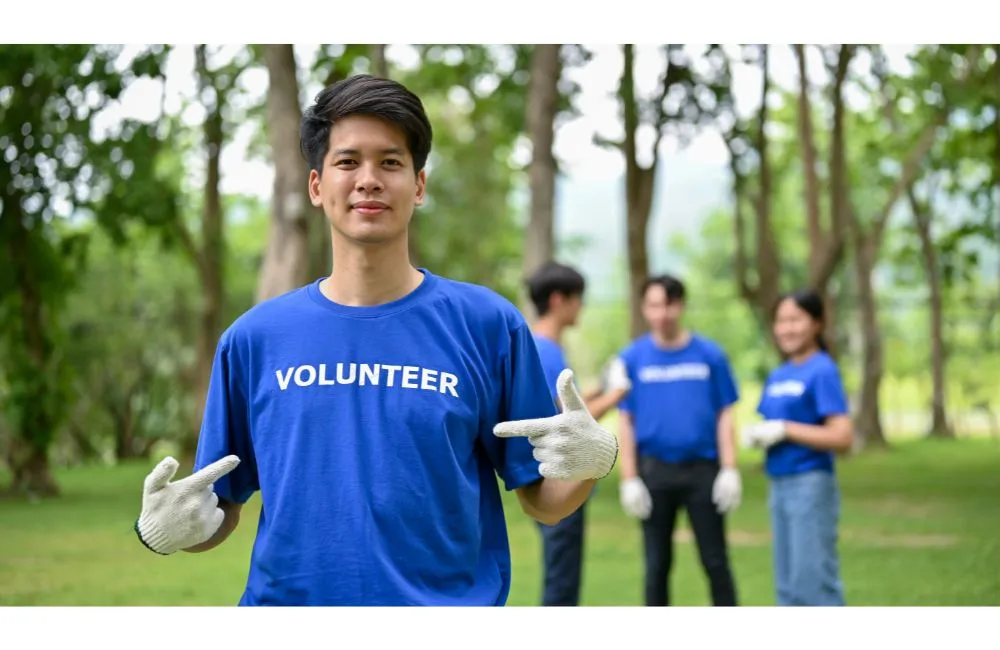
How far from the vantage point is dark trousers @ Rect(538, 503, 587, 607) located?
6.20 meters

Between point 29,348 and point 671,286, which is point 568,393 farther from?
point 29,348

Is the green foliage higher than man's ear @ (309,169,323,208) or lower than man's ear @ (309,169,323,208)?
higher

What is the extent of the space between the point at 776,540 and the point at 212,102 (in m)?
15.2

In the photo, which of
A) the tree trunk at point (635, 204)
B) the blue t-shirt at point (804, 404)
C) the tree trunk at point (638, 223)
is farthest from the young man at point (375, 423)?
the tree trunk at point (638, 223)

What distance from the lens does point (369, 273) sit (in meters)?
2.44

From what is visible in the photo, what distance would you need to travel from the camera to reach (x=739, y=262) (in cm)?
1936

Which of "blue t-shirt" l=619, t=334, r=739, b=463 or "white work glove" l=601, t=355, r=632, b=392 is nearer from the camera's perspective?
"blue t-shirt" l=619, t=334, r=739, b=463

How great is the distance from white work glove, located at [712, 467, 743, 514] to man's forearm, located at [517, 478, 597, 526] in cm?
412

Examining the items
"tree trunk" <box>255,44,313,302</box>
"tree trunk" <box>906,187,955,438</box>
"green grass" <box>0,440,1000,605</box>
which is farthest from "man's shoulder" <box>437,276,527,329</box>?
"tree trunk" <box>906,187,955,438</box>

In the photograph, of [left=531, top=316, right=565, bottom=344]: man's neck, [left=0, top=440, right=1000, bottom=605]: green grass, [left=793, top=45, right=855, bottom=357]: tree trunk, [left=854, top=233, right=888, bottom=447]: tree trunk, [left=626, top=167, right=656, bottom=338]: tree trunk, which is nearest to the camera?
[left=531, top=316, right=565, bottom=344]: man's neck

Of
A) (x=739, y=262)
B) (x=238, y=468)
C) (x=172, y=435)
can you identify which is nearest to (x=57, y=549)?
(x=238, y=468)

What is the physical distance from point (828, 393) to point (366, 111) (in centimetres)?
410

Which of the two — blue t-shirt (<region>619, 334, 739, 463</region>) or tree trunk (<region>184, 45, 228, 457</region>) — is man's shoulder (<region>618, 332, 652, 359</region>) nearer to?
blue t-shirt (<region>619, 334, 739, 463</region>)

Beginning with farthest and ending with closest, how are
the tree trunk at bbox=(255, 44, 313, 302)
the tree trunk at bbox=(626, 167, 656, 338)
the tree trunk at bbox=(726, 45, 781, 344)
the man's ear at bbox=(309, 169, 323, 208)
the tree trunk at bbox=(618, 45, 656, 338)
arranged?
1. the tree trunk at bbox=(726, 45, 781, 344)
2. the tree trunk at bbox=(626, 167, 656, 338)
3. the tree trunk at bbox=(618, 45, 656, 338)
4. the tree trunk at bbox=(255, 44, 313, 302)
5. the man's ear at bbox=(309, 169, 323, 208)
